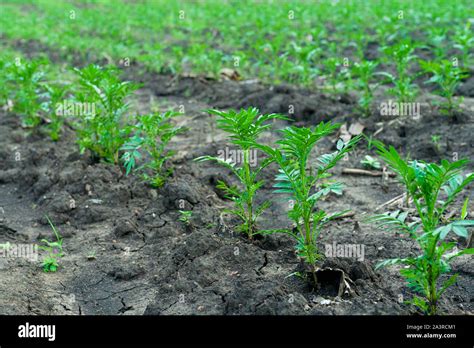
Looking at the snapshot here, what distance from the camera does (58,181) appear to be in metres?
6.54

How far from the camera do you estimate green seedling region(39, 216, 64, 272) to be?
5.04 m

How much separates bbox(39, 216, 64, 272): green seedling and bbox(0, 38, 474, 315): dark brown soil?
7cm

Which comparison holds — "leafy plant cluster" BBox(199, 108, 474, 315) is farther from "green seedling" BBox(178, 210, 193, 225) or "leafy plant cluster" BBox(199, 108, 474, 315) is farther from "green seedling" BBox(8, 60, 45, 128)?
"green seedling" BBox(8, 60, 45, 128)

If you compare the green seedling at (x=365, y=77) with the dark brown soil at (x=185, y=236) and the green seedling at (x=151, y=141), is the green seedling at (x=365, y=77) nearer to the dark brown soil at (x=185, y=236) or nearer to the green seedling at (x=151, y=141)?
the dark brown soil at (x=185, y=236)

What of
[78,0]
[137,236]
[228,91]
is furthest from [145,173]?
[78,0]

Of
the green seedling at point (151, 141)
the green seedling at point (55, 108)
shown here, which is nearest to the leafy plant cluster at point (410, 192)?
the green seedling at point (151, 141)

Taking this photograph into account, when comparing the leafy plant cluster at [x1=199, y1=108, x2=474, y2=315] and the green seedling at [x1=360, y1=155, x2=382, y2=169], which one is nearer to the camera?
the leafy plant cluster at [x1=199, y1=108, x2=474, y2=315]

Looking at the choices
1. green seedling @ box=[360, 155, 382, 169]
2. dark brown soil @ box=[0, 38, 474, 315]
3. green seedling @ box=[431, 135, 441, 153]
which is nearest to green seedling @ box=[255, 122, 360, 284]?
dark brown soil @ box=[0, 38, 474, 315]

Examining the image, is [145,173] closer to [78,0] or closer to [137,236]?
[137,236]

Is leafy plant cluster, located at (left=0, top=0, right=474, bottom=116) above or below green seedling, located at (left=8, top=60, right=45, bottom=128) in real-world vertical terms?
above

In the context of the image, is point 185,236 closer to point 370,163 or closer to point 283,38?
point 370,163

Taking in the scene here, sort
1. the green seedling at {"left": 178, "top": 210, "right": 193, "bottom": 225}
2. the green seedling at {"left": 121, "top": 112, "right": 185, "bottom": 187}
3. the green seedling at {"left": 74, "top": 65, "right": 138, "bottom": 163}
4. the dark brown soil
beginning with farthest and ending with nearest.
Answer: the green seedling at {"left": 74, "top": 65, "right": 138, "bottom": 163}, the green seedling at {"left": 121, "top": 112, "right": 185, "bottom": 187}, the green seedling at {"left": 178, "top": 210, "right": 193, "bottom": 225}, the dark brown soil

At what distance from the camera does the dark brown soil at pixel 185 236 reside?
4293 mm

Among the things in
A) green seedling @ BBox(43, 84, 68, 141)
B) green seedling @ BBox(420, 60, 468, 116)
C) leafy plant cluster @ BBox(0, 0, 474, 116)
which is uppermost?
leafy plant cluster @ BBox(0, 0, 474, 116)
